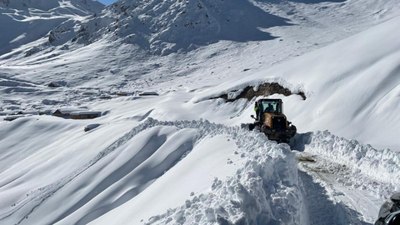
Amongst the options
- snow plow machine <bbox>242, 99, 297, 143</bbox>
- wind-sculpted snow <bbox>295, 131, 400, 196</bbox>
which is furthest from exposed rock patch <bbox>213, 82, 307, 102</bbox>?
wind-sculpted snow <bbox>295, 131, 400, 196</bbox>

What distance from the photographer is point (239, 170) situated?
37.3ft

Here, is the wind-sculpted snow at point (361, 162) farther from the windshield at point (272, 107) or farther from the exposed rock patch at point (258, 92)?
the exposed rock patch at point (258, 92)

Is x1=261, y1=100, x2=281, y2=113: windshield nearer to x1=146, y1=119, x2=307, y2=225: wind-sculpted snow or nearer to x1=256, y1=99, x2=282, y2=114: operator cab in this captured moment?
x1=256, y1=99, x2=282, y2=114: operator cab

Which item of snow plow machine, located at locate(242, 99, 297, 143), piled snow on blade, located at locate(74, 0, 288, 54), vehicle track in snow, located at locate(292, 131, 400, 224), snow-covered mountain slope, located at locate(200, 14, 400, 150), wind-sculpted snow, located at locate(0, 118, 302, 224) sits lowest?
piled snow on blade, located at locate(74, 0, 288, 54)

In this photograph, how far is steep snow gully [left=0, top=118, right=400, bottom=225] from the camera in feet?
30.4

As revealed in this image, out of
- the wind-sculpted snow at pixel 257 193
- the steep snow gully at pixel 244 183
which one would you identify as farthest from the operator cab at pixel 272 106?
the wind-sculpted snow at pixel 257 193

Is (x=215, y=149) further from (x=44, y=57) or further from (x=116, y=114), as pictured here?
(x=44, y=57)

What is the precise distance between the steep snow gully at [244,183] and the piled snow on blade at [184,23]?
93572mm

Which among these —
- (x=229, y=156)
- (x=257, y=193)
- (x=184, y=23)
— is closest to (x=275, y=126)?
(x=229, y=156)

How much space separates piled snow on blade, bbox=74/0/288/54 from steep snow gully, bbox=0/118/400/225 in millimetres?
93572

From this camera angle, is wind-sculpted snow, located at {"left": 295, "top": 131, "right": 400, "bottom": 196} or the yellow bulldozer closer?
wind-sculpted snow, located at {"left": 295, "top": 131, "right": 400, "bottom": 196}

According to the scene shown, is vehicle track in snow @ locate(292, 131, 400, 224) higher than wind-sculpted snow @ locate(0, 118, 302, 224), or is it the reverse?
wind-sculpted snow @ locate(0, 118, 302, 224)

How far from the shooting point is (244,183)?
9891 mm

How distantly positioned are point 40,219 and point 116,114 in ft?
104
